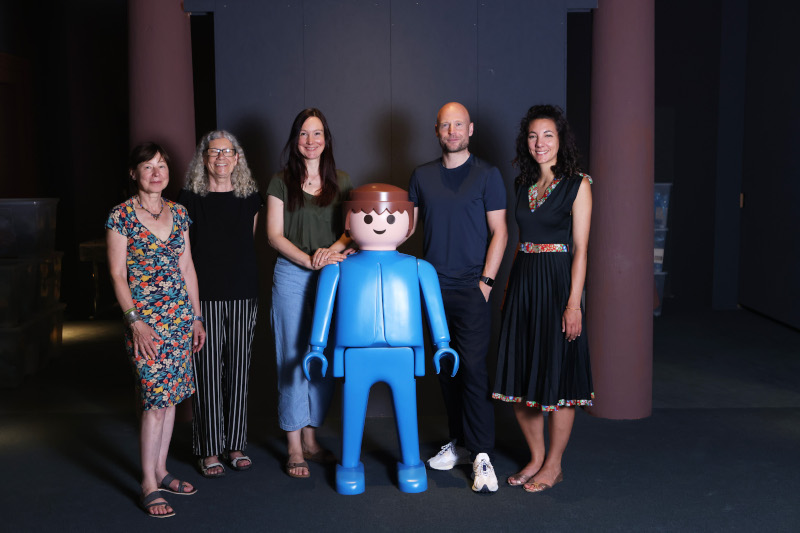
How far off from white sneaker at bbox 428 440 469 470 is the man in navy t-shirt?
11cm

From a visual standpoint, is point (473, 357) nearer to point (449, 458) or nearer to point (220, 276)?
point (449, 458)

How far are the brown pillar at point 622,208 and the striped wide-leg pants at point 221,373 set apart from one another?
1.98 m

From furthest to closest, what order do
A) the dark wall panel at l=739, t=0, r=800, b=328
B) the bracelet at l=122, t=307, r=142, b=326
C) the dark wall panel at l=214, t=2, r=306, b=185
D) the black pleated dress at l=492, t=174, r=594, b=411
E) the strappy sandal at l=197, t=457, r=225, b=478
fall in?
the dark wall panel at l=739, t=0, r=800, b=328
the dark wall panel at l=214, t=2, r=306, b=185
the strappy sandal at l=197, t=457, r=225, b=478
the black pleated dress at l=492, t=174, r=594, b=411
the bracelet at l=122, t=307, r=142, b=326

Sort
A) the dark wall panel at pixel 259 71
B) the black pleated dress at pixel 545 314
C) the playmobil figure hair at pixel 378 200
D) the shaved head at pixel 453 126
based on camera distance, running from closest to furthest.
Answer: the playmobil figure hair at pixel 378 200
the black pleated dress at pixel 545 314
the shaved head at pixel 453 126
the dark wall panel at pixel 259 71

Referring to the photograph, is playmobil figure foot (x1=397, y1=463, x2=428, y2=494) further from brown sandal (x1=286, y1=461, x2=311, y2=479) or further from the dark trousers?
brown sandal (x1=286, y1=461, x2=311, y2=479)

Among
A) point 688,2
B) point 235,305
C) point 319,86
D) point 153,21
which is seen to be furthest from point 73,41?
point 688,2

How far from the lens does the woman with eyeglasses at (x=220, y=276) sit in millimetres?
3070

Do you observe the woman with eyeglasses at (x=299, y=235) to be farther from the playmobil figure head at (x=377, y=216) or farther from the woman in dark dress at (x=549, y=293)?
the woman in dark dress at (x=549, y=293)

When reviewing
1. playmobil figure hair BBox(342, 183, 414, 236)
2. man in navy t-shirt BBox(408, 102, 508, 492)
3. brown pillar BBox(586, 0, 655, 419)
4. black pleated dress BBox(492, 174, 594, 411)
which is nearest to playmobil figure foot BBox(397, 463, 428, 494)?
man in navy t-shirt BBox(408, 102, 508, 492)

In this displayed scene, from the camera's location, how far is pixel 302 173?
312 centimetres

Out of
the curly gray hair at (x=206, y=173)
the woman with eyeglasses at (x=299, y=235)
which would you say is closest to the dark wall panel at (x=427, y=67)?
the woman with eyeglasses at (x=299, y=235)

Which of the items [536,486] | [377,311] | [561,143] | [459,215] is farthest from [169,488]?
[561,143]

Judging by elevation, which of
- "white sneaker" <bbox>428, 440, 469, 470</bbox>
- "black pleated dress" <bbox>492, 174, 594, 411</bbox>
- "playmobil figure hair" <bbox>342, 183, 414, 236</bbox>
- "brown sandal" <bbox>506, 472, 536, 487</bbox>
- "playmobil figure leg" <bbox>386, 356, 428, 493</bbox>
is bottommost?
"brown sandal" <bbox>506, 472, 536, 487</bbox>

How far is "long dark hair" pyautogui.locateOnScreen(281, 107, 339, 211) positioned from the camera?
3071 millimetres
